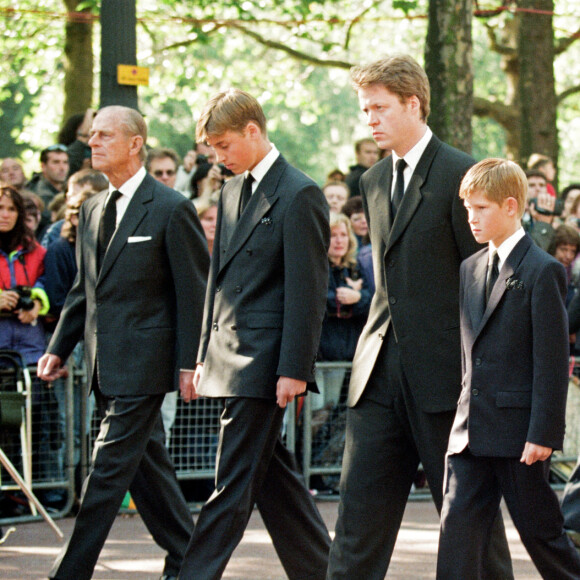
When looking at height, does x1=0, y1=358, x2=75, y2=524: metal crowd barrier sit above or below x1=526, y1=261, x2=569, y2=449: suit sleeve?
below

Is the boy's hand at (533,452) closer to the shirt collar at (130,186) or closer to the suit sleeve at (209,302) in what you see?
the suit sleeve at (209,302)

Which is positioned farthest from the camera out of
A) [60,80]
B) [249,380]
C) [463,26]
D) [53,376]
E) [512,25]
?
[60,80]

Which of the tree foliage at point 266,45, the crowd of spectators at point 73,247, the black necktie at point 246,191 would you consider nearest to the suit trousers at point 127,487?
the black necktie at point 246,191

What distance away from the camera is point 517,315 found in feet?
15.5

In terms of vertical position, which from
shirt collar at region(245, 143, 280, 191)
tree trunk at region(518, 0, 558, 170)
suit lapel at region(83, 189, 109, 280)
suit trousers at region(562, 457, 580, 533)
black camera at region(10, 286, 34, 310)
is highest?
tree trunk at region(518, 0, 558, 170)

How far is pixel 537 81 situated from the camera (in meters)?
17.6

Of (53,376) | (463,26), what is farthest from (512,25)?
(53,376)

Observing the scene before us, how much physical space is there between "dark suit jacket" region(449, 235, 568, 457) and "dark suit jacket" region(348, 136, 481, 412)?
0.50ft

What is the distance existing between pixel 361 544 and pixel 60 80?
848 inches

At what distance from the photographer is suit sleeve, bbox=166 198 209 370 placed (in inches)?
237

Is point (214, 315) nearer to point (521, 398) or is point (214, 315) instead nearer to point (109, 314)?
point (109, 314)

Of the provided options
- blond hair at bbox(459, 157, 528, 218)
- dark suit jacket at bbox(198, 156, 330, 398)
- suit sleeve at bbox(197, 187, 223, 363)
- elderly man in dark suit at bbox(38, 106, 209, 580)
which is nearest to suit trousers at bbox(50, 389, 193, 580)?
elderly man in dark suit at bbox(38, 106, 209, 580)

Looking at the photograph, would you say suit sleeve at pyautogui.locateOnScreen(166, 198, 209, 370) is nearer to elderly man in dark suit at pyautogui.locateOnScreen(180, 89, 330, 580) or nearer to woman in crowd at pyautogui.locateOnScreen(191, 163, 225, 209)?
elderly man in dark suit at pyautogui.locateOnScreen(180, 89, 330, 580)

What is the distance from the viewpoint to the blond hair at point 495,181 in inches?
186
